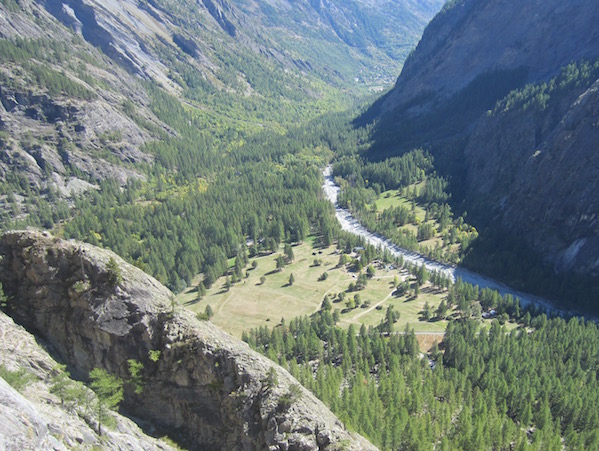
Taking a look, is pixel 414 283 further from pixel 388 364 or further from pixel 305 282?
pixel 388 364

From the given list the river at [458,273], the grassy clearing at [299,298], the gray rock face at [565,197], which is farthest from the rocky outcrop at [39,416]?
the gray rock face at [565,197]

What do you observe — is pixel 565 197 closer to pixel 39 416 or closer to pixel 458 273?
pixel 458 273

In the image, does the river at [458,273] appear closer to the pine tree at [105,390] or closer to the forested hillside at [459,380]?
the forested hillside at [459,380]

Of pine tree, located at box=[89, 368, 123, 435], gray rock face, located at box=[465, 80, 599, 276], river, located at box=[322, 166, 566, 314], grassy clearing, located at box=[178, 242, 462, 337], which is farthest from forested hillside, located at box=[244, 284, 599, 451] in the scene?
gray rock face, located at box=[465, 80, 599, 276]

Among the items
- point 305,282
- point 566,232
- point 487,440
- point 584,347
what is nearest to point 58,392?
point 487,440

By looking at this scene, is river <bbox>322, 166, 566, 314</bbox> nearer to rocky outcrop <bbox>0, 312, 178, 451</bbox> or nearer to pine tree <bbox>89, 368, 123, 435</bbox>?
pine tree <bbox>89, 368, 123, 435</bbox>
